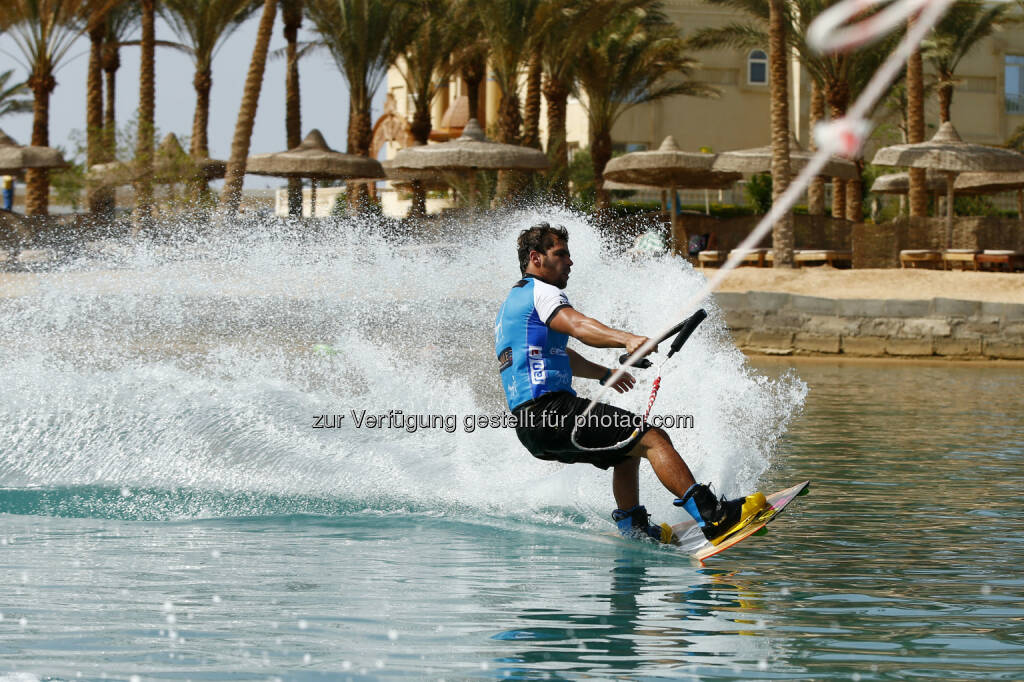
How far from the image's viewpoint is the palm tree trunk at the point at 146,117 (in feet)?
104

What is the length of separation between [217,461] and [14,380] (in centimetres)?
193

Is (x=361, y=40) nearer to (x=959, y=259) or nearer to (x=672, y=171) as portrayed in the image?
(x=672, y=171)

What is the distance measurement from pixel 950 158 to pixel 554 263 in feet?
67.9

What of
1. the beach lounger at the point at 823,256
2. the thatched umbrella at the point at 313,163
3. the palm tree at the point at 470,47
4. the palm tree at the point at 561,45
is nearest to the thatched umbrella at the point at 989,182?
the beach lounger at the point at 823,256

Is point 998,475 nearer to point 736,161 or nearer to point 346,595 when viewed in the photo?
point 346,595

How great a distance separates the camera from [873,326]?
20578 millimetres

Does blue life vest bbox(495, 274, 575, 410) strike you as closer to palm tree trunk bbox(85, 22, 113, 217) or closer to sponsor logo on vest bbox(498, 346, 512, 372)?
sponsor logo on vest bbox(498, 346, 512, 372)

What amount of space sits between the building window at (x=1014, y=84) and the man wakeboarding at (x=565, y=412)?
2110 inches

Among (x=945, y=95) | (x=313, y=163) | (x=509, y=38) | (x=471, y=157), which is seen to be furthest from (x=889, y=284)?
(x=945, y=95)

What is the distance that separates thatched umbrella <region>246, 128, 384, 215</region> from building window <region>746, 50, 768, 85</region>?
2823cm

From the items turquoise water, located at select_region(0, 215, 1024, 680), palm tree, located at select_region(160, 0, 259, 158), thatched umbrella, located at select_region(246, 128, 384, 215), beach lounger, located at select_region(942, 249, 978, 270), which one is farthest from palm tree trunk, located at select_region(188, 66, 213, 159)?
turquoise water, located at select_region(0, 215, 1024, 680)

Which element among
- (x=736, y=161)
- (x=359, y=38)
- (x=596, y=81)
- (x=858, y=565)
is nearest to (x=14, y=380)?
(x=858, y=565)

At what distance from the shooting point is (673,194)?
29.1 m

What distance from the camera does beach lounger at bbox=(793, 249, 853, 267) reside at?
26453 mm
